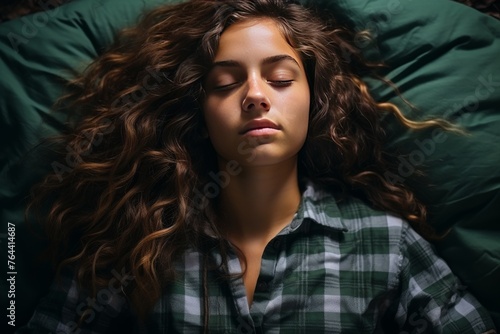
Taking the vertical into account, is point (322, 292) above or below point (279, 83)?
below

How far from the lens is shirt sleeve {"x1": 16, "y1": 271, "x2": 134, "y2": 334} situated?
1.12 metres

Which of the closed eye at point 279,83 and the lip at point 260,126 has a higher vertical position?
the closed eye at point 279,83

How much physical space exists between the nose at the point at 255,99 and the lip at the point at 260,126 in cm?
2

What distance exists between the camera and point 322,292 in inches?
42.9

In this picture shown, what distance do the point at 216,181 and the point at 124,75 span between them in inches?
10.9

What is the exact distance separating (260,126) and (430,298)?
435 millimetres

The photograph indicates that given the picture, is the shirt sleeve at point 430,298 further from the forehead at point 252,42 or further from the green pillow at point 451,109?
the forehead at point 252,42

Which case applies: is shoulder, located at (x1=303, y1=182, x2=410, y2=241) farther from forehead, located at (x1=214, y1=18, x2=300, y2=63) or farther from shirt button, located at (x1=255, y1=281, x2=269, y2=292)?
forehead, located at (x1=214, y1=18, x2=300, y2=63)

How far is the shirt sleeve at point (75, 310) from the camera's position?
3.66ft

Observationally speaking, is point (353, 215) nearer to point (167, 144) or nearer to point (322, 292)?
point (322, 292)

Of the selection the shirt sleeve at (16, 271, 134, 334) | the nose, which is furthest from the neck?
Answer: the shirt sleeve at (16, 271, 134, 334)

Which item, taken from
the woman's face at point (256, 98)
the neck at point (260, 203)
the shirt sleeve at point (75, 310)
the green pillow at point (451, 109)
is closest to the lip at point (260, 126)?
the woman's face at point (256, 98)

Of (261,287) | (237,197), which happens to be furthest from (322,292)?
(237,197)

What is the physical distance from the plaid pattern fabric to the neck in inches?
1.1
